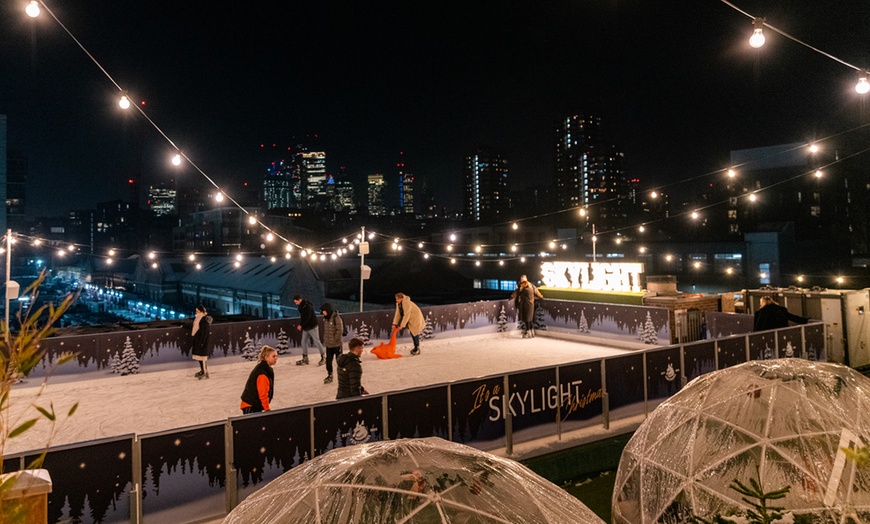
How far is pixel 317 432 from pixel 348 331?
369 inches

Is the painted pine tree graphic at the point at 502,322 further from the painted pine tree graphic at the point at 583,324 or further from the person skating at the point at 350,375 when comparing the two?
the person skating at the point at 350,375

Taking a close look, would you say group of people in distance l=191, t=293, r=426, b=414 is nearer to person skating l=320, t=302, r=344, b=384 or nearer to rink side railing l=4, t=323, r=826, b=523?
person skating l=320, t=302, r=344, b=384

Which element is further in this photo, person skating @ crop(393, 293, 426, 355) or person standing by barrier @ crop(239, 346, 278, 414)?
person skating @ crop(393, 293, 426, 355)

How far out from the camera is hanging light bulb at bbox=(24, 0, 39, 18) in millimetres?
7427

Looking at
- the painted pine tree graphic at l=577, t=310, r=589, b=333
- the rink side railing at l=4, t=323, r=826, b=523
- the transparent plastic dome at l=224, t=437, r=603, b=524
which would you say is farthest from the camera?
the painted pine tree graphic at l=577, t=310, r=589, b=333

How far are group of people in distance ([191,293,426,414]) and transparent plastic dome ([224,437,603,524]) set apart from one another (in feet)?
13.3

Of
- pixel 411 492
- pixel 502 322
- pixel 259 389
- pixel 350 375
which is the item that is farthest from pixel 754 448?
pixel 502 322

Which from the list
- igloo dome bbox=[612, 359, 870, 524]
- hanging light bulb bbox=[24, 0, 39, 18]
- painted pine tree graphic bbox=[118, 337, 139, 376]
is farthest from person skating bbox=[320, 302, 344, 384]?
igloo dome bbox=[612, 359, 870, 524]

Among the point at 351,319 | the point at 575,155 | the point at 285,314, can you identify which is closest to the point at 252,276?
the point at 285,314

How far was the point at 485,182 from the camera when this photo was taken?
181125mm

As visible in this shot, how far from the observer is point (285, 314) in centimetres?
3247

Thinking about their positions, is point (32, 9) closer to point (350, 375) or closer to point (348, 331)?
point (350, 375)

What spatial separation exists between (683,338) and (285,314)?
23.7 m

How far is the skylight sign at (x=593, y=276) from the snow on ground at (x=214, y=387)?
307cm
